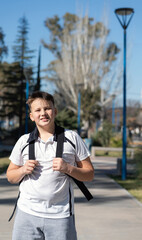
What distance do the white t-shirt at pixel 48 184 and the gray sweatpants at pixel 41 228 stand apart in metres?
0.04

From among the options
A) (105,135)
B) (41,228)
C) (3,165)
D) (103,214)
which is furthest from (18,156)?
(105,135)

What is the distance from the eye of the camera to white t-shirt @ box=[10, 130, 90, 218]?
123 inches

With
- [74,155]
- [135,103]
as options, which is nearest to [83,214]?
[74,155]

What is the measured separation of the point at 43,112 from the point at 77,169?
0.46 metres

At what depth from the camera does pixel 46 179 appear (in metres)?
3.14

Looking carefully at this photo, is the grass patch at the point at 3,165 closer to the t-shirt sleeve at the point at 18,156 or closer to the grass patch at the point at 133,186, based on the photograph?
the grass patch at the point at 133,186

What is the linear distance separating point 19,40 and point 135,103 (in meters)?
52.6

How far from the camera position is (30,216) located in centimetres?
316

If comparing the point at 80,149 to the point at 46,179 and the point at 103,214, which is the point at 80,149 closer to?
the point at 46,179

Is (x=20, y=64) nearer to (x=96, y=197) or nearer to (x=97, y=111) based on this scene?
(x=97, y=111)

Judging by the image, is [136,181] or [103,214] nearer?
[103,214]

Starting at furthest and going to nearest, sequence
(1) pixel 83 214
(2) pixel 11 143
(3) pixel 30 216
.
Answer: (2) pixel 11 143 < (1) pixel 83 214 < (3) pixel 30 216

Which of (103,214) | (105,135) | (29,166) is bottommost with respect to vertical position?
(105,135)

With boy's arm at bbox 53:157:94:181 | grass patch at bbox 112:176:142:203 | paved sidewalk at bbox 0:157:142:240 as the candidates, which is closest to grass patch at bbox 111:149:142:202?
grass patch at bbox 112:176:142:203
